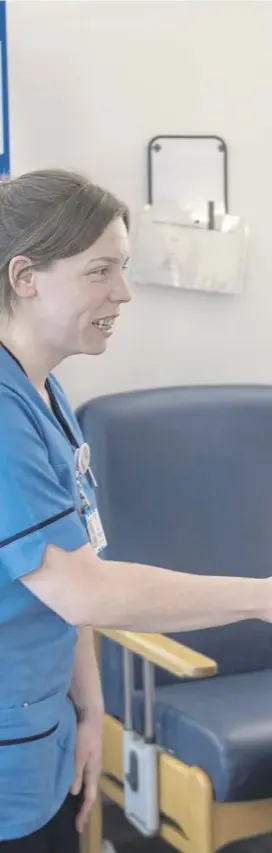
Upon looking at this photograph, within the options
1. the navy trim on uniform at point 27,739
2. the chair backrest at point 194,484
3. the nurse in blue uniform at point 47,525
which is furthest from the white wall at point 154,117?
the navy trim on uniform at point 27,739

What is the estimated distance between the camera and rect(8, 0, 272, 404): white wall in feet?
6.98

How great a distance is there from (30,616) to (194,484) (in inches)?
36.4

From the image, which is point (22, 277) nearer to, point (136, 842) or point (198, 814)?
point (198, 814)

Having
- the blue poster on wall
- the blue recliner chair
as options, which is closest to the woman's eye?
the blue recliner chair

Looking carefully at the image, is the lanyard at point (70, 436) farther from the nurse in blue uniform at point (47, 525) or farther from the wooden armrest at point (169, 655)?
the wooden armrest at point (169, 655)

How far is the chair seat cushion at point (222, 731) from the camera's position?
167cm

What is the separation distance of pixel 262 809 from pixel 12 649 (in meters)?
0.73

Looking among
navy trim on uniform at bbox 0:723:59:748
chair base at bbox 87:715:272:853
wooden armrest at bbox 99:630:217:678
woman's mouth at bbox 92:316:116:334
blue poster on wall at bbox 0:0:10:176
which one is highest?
blue poster on wall at bbox 0:0:10:176

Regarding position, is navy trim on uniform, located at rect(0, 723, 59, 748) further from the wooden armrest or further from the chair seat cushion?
the chair seat cushion

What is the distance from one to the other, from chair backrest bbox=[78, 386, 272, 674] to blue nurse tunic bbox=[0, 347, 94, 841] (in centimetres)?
70

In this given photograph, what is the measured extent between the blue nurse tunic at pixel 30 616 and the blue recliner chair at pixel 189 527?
0.46 metres

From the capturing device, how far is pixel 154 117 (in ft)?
7.41

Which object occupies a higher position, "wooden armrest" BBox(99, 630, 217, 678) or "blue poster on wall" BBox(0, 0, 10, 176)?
"blue poster on wall" BBox(0, 0, 10, 176)

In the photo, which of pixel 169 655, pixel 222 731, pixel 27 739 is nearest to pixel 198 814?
pixel 222 731
